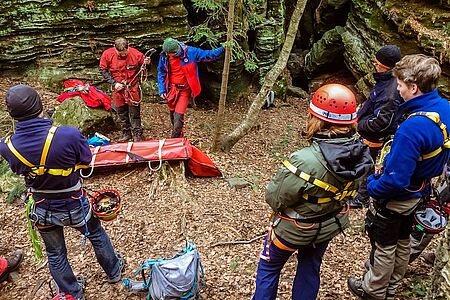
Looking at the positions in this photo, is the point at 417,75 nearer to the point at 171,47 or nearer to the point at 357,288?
the point at 357,288

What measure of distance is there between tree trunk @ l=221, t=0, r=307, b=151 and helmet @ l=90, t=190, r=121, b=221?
4.36m

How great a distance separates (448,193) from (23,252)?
19.0ft

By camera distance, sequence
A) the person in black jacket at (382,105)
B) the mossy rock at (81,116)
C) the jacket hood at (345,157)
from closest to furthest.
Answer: the jacket hood at (345,157)
the person in black jacket at (382,105)
the mossy rock at (81,116)

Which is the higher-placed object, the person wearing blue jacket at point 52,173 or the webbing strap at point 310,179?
the webbing strap at point 310,179

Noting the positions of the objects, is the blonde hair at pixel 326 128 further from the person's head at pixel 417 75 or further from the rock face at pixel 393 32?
the rock face at pixel 393 32

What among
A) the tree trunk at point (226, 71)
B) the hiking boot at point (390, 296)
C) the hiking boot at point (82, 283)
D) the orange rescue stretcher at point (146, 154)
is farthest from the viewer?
the tree trunk at point (226, 71)

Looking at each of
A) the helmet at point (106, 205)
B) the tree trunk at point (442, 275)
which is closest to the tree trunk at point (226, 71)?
the helmet at point (106, 205)

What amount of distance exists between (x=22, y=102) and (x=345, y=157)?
2.95 metres

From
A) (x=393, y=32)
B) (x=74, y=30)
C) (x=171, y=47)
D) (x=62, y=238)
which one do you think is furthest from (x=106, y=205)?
(x=393, y=32)

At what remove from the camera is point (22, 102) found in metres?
3.45

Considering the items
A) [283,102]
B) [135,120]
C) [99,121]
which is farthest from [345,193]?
[283,102]

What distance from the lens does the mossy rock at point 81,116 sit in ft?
27.6

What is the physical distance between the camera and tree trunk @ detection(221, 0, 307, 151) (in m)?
7.83

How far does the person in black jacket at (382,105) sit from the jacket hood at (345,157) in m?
2.27
